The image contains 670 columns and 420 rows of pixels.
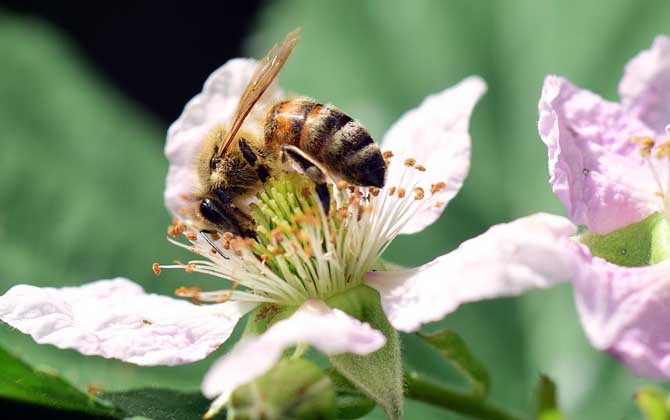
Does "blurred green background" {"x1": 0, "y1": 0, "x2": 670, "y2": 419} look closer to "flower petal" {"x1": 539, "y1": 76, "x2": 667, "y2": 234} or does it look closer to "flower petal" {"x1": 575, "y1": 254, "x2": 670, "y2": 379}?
"flower petal" {"x1": 539, "y1": 76, "x2": 667, "y2": 234}

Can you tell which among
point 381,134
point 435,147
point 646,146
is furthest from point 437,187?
point 381,134

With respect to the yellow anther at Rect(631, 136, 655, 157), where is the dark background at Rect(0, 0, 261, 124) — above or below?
above

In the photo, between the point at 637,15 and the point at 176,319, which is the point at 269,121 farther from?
the point at 637,15

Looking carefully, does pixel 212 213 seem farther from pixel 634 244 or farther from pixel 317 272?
pixel 634 244

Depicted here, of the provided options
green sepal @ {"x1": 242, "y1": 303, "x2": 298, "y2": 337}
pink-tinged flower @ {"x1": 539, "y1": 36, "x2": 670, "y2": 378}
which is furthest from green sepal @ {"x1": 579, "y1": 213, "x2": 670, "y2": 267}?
green sepal @ {"x1": 242, "y1": 303, "x2": 298, "y2": 337}

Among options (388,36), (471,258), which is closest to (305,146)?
(471,258)

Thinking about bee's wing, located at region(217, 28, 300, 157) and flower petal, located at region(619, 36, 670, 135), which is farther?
flower petal, located at region(619, 36, 670, 135)

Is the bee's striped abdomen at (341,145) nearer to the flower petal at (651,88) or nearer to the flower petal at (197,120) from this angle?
the flower petal at (197,120)
